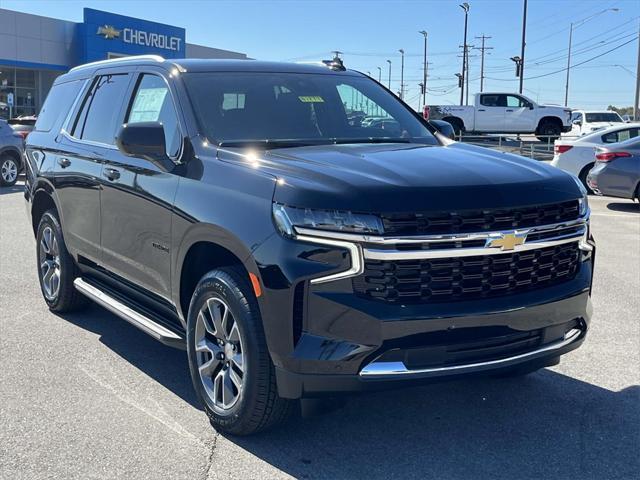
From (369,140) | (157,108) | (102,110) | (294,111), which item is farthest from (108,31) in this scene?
(369,140)

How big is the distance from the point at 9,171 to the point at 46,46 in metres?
26.7

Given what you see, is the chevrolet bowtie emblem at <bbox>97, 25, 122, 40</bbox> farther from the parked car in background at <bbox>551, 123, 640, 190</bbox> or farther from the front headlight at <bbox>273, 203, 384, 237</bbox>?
the front headlight at <bbox>273, 203, 384, 237</bbox>

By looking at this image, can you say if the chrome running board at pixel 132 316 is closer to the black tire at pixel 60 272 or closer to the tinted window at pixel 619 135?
the black tire at pixel 60 272

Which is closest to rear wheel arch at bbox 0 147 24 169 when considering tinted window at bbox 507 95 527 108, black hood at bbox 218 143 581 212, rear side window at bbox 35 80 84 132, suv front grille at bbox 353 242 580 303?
rear side window at bbox 35 80 84 132

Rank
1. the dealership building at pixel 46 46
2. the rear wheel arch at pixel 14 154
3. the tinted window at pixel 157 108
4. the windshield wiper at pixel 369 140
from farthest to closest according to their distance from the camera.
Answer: the dealership building at pixel 46 46 → the rear wheel arch at pixel 14 154 → the windshield wiper at pixel 369 140 → the tinted window at pixel 157 108

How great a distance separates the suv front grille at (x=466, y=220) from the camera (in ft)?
10.9

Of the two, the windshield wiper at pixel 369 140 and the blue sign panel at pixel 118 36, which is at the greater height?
the blue sign panel at pixel 118 36

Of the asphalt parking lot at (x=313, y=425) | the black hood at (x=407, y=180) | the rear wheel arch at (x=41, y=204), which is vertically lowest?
the asphalt parking lot at (x=313, y=425)

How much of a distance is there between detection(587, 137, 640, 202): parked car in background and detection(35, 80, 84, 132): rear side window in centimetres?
1013

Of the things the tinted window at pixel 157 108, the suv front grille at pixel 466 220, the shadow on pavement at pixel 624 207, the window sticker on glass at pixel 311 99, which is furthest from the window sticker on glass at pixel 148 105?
the shadow on pavement at pixel 624 207

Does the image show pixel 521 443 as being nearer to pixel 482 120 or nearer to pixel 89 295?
pixel 89 295

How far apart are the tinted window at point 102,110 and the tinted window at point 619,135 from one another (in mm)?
12661

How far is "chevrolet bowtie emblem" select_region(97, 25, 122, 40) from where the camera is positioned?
140 ft

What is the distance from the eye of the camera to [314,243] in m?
3.33
